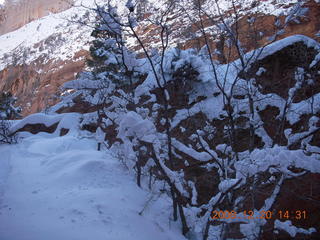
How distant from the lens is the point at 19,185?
171 inches

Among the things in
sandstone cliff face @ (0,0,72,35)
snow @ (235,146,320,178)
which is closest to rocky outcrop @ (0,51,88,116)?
snow @ (235,146,320,178)

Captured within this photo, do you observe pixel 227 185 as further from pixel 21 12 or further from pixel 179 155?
pixel 21 12

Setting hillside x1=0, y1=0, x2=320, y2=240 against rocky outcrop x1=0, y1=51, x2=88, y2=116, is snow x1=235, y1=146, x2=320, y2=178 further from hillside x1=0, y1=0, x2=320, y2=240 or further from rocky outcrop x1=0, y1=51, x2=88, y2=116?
rocky outcrop x1=0, y1=51, x2=88, y2=116

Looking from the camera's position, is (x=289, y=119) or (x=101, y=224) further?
(x=289, y=119)

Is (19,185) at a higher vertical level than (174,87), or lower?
lower

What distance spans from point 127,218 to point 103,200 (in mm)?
589

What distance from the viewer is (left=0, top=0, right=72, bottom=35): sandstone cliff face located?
71625 mm

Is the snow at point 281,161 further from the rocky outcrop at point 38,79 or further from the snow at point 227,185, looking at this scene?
the rocky outcrop at point 38,79

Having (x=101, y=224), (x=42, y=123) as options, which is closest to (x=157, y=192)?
(x=101, y=224)

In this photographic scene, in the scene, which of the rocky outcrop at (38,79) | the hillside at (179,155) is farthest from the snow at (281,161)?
the rocky outcrop at (38,79)

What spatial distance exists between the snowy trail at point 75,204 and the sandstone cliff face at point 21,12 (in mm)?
79782

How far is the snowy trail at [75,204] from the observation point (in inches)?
111

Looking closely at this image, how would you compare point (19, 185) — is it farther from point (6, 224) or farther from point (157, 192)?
point (157, 192)

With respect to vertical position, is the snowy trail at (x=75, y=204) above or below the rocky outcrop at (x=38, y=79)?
below
